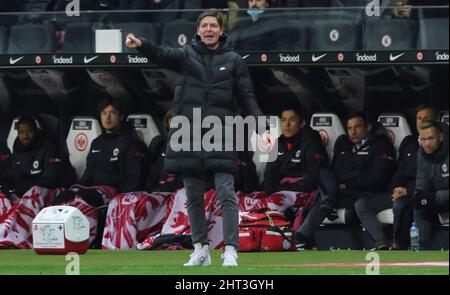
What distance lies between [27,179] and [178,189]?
6.59 feet

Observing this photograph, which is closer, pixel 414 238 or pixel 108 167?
pixel 414 238

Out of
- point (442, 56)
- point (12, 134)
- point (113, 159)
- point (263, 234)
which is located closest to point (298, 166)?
point (263, 234)

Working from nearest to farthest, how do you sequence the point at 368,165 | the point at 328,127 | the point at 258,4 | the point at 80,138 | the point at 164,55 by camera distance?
1. the point at 164,55
2. the point at 368,165
3. the point at 258,4
4. the point at 328,127
5. the point at 80,138

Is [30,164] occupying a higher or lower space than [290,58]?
lower

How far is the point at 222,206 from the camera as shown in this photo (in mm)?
10500

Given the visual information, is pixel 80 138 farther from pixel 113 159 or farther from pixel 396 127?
pixel 396 127

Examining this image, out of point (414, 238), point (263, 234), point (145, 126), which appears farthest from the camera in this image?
point (145, 126)

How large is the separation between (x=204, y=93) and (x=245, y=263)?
1693 millimetres

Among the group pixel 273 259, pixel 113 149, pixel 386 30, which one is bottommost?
pixel 273 259

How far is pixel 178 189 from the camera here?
1549 centimetres

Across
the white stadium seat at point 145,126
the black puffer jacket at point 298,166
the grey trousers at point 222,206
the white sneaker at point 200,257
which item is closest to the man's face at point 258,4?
the black puffer jacket at point 298,166
